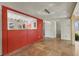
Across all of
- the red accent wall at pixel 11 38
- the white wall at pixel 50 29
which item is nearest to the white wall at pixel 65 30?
the white wall at pixel 50 29

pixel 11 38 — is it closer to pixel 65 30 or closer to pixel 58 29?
pixel 58 29

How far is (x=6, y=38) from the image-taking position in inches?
156

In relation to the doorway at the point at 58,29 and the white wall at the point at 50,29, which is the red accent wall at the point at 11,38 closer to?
the white wall at the point at 50,29

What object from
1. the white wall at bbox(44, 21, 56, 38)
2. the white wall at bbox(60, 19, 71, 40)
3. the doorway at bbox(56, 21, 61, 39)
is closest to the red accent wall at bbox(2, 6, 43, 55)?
the white wall at bbox(44, 21, 56, 38)

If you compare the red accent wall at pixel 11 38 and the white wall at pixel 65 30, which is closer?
the red accent wall at pixel 11 38

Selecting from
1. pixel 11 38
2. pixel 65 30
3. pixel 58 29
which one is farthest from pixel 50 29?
pixel 11 38

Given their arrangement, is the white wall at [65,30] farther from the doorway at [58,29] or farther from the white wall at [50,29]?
the white wall at [50,29]

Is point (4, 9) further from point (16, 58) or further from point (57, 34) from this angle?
point (57, 34)

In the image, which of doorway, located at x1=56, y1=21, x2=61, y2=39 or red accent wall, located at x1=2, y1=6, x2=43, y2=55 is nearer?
red accent wall, located at x1=2, y1=6, x2=43, y2=55

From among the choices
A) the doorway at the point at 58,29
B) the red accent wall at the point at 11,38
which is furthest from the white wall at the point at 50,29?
the red accent wall at the point at 11,38

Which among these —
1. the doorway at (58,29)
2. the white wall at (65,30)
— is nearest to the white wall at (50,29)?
the doorway at (58,29)

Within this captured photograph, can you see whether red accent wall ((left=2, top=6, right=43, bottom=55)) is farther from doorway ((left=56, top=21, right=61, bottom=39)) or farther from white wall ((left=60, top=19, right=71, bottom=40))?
white wall ((left=60, top=19, right=71, bottom=40))

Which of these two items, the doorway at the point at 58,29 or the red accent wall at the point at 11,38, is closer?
the red accent wall at the point at 11,38

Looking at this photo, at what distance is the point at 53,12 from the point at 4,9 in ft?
5.64
